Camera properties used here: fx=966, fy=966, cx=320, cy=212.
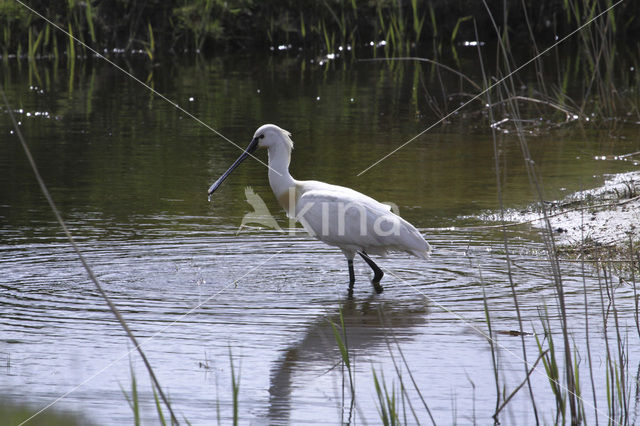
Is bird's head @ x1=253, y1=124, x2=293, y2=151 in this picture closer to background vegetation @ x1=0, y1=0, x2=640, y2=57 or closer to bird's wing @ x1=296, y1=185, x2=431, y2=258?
bird's wing @ x1=296, y1=185, x2=431, y2=258

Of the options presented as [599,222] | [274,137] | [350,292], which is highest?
[274,137]

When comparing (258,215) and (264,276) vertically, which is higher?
(258,215)

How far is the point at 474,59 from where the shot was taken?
818 inches

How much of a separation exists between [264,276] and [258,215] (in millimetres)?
1785

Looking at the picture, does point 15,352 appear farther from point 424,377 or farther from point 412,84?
point 412,84

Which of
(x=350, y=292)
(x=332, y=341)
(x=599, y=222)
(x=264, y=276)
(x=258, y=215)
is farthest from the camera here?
(x=258, y=215)

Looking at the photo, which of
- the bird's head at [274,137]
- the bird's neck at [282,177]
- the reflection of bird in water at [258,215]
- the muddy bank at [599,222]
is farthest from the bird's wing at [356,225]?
the reflection of bird in water at [258,215]

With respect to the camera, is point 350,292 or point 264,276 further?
point 264,276

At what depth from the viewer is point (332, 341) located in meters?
5.37

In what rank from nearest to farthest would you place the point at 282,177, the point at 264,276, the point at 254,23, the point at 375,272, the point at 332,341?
the point at 332,341, the point at 264,276, the point at 375,272, the point at 282,177, the point at 254,23

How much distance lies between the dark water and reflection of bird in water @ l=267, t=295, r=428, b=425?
0.01 m

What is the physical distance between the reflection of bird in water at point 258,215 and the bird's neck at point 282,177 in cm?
78

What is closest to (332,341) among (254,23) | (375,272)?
(375,272)

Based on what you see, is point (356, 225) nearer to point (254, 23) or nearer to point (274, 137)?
point (274, 137)
